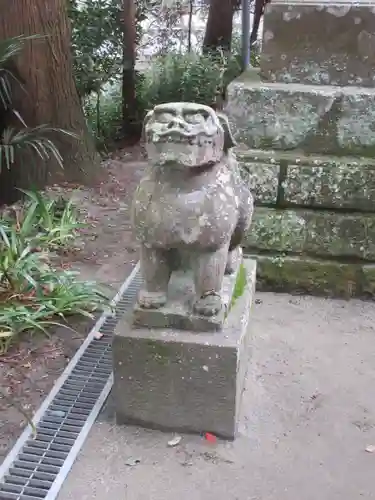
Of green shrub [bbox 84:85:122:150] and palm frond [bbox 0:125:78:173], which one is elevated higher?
palm frond [bbox 0:125:78:173]

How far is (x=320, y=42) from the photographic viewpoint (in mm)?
3178

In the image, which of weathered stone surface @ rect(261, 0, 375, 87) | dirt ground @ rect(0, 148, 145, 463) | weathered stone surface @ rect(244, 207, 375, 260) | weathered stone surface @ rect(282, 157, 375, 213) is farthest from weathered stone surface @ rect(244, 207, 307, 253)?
dirt ground @ rect(0, 148, 145, 463)

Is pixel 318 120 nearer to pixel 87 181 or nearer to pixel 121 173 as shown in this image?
pixel 87 181

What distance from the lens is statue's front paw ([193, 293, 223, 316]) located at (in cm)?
215

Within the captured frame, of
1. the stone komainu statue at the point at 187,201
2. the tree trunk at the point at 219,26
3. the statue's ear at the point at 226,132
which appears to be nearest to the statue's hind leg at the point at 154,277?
the stone komainu statue at the point at 187,201

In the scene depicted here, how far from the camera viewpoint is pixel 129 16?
6879 millimetres

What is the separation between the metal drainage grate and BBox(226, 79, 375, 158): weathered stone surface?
1.28 m

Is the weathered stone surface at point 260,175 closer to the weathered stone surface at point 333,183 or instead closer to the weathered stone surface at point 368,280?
the weathered stone surface at point 333,183

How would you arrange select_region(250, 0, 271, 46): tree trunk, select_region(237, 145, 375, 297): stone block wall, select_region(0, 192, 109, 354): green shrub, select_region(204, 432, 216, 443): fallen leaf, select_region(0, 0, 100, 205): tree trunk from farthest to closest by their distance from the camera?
1. select_region(250, 0, 271, 46): tree trunk
2. select_region(0, 0, 100, 205): tree trunk
3. select_region(237, 145, 375, 297): stone block wall
4. select_region(0, 192, 109, 354): green shrub
5. select_region(204, 432, 216, 443): fallen leaf

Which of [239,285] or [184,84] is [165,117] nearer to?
[239,285]

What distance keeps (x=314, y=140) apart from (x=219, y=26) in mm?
6202

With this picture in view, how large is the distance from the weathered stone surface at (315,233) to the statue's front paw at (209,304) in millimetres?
1284

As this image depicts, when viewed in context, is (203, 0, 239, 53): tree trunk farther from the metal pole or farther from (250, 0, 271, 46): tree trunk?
the metal pole

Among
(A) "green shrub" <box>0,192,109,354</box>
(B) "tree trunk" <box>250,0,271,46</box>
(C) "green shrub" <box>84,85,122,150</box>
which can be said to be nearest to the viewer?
(A) "green shrub" <box>0,192,109,354</box>
